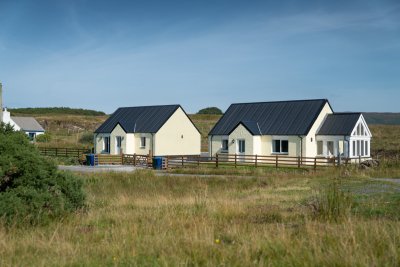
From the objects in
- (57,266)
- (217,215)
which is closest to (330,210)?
(217,215)

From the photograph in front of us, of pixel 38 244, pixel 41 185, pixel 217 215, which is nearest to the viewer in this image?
pixel 38 244

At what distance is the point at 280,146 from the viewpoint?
3938 cm

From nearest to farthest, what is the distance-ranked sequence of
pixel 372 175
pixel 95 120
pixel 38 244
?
pixel 38 244 < pixel 372 175 < pixel 95 120

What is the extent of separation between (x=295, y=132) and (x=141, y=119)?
1685 centimetres

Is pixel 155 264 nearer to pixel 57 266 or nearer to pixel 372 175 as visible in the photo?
pixel 57 266

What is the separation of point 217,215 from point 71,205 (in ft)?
11.7

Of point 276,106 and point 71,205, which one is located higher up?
point 276,106

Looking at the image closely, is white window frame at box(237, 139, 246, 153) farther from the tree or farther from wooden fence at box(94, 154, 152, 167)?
the tree

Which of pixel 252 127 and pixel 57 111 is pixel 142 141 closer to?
pixel 252 127

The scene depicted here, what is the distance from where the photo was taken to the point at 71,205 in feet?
35.8

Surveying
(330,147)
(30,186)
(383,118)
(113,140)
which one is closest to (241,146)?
(330,147)

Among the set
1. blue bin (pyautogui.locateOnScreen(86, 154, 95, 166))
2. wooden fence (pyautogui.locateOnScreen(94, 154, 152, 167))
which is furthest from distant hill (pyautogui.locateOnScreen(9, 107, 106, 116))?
blue bin (pyautogui.locateOnScreen(86, 154, 95, 166))

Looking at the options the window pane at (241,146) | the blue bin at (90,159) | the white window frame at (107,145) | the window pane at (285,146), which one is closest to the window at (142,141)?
the white window frame at (107,145)

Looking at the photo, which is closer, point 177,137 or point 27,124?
point 177,137
